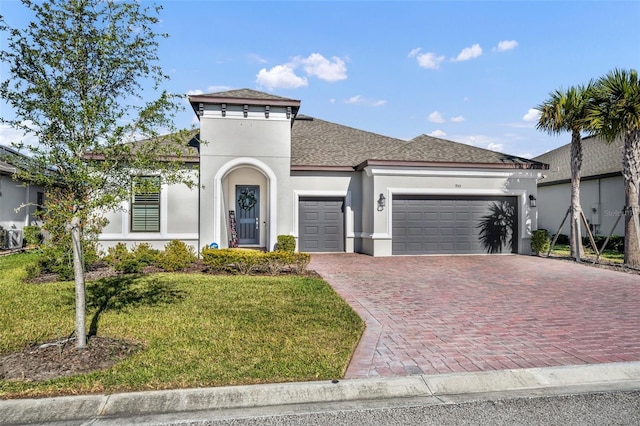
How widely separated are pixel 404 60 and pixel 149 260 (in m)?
12.4

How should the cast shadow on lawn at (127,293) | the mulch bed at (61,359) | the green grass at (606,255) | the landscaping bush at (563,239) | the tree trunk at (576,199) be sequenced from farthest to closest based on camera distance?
the landscaping bush at (563,239), the green grass at (606,255), the tree trunk at (576,199), the cast shadow on lawn at (127,293), the mulch bed at (61,359)

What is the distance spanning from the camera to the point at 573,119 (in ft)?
44.3

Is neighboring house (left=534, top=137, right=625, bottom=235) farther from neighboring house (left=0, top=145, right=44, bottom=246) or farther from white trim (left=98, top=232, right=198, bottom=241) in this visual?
neighboring house (left=0, top=145, right=44, bottom=246)

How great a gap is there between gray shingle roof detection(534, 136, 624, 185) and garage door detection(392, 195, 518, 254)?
7.27 m

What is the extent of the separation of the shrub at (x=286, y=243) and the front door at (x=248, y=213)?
10.3 ft

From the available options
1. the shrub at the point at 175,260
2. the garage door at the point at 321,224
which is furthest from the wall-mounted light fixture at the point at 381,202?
the shrub at the point at 175,260

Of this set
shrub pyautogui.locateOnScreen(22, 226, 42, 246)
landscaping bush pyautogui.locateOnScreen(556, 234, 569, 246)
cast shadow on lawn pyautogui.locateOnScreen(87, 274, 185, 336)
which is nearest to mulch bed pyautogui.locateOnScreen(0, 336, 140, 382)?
cast shadow on lawn pyautogui.locateOnScreen(87, 274, 185, 336)

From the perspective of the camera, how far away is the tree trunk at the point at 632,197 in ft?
40.3

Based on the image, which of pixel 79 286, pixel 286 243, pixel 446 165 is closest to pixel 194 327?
A: pixel 79 286

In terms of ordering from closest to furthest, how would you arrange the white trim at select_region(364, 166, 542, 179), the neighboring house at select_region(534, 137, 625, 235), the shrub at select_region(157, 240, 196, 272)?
the shrub at select_region(157, 240, 196, 272) < the white trim at select_region(364, 166, 542, 179) < the neighboring house at select_region(534, 137, 625, 235)

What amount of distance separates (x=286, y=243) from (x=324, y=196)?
9.66 feet

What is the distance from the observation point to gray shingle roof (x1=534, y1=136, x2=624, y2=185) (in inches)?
760

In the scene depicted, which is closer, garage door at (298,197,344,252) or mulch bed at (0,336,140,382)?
mulch bed at (0,336,140,382)

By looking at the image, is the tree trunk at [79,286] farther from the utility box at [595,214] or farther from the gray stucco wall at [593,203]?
the utility box at [595,214]
